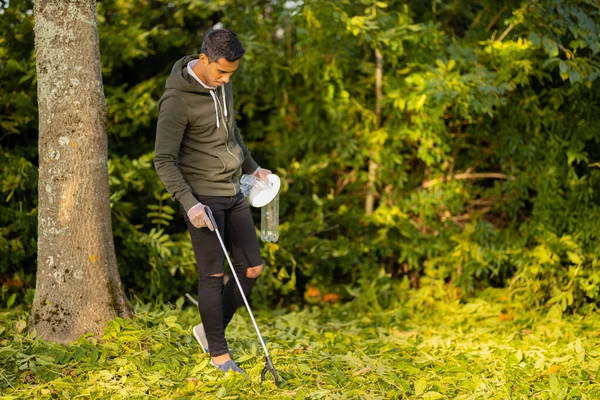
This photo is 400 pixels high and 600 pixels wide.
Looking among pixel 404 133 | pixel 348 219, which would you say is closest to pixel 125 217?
pixel 348 219

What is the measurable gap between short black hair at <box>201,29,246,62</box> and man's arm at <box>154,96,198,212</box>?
0.92 feet

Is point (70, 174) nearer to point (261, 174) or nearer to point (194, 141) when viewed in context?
point (194, 141)

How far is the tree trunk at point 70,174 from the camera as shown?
432 cm

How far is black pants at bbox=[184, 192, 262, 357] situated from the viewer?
396cm

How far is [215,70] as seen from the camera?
3705mm

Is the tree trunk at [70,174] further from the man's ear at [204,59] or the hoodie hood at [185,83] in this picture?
the man's ear at [204,59]

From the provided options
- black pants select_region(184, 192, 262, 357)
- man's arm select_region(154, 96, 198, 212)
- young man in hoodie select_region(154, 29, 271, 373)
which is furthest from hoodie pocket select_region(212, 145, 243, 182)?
man's arm select_region(154, 96, 198, 212)

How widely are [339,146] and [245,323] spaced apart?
1.79m

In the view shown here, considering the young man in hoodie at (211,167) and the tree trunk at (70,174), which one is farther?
the tree trunk at (70,174)

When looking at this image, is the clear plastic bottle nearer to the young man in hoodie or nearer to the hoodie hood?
the young man in hoodie

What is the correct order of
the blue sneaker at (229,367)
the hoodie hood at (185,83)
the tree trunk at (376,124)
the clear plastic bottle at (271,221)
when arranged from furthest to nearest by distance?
1. the tree trunk at (376,124)
2. the clear plastic bottle at (271,221)
3. the blue sneaker at (229,367)
4. the hoodie hood at (185,83)

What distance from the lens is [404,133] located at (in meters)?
6.36

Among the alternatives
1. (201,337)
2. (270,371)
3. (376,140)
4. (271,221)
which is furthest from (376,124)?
(270,371)

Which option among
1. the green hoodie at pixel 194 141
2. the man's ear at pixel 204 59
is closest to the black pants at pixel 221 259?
the green hoodie at pixel 194 141
